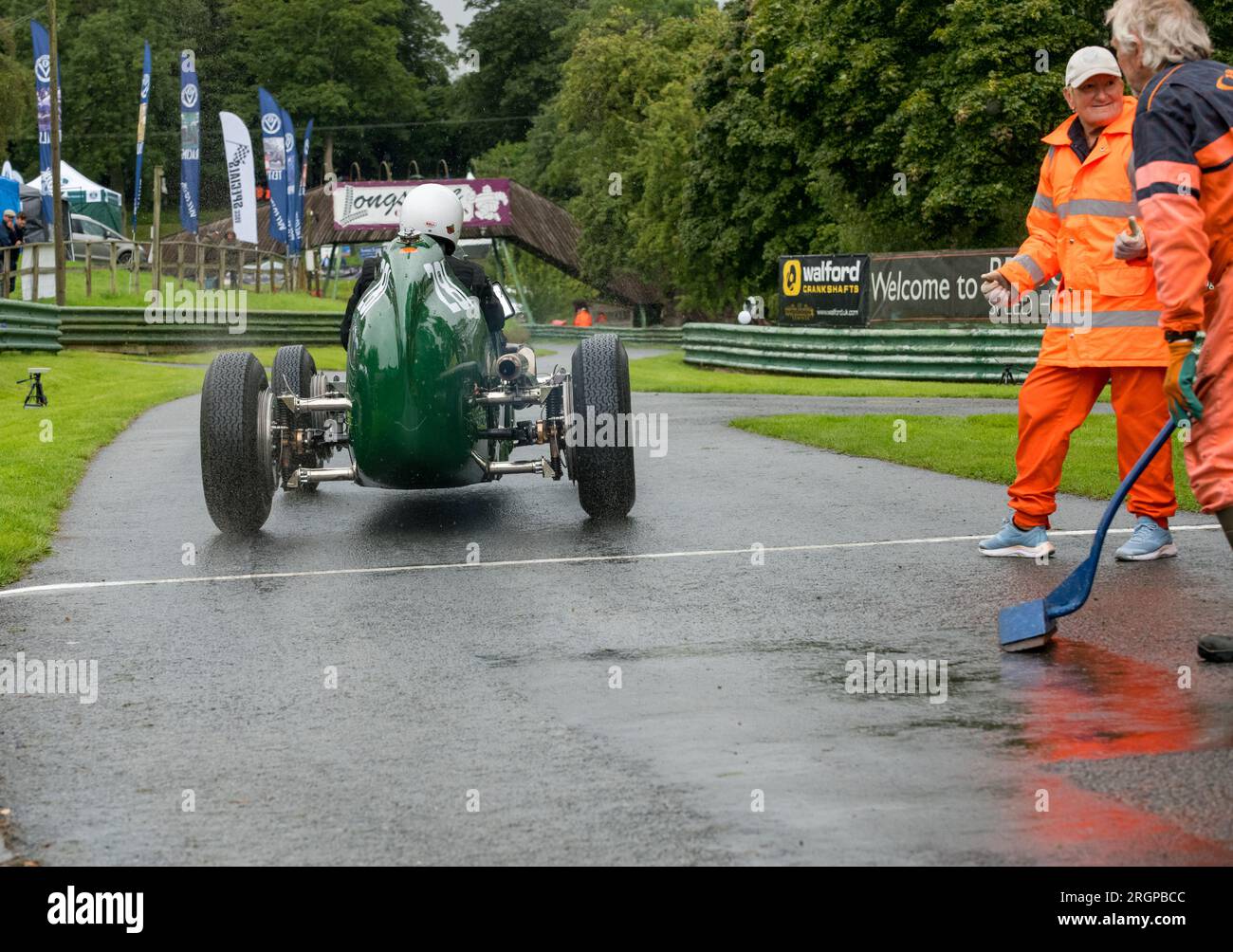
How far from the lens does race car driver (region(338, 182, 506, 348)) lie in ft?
31.7

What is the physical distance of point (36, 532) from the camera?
9547 mm

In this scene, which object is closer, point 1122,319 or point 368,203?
point 1122,319

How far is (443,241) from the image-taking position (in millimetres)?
9820

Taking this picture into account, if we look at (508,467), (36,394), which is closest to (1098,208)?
(508,467)

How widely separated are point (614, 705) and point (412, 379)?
144 inches

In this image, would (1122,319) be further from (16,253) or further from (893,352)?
(16,253)

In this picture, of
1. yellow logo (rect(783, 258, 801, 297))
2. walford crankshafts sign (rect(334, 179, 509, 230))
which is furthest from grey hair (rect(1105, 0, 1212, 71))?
walford crankshafts sign (rect(334, 179, 509, 230))

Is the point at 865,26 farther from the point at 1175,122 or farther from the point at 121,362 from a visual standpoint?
the point at 1175,122

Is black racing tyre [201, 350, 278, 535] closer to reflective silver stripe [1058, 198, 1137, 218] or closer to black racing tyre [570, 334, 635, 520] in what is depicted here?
black racing tyre [570, 334, 635, 520]

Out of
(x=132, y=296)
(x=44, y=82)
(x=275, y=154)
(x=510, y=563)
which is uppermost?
(x=44, y=82)

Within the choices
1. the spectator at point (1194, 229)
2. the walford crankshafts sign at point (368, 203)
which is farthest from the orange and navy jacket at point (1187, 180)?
the walford crankshafts sign at point (368, 203)

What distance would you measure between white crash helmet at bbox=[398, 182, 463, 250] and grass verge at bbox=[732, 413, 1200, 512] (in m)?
3.85

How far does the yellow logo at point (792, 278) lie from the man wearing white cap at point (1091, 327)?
22343 mm

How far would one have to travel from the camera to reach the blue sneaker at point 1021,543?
7984 mm
